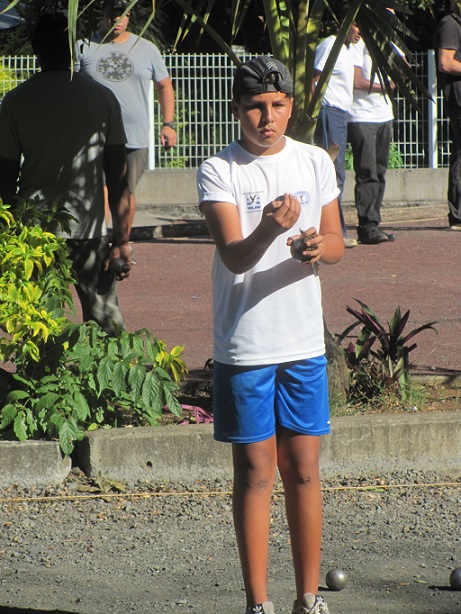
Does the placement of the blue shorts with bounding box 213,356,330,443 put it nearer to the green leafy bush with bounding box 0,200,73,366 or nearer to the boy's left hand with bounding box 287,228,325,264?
the boy's left hand with bounding box 287,228,325,264

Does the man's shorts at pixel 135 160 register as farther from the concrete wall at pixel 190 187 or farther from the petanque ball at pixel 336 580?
the petanque ball at pixel 336 580

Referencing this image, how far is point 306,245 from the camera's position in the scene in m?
3.28

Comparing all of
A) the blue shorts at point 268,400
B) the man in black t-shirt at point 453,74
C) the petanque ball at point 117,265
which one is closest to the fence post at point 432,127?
the man in black t-shirt at point 453,74

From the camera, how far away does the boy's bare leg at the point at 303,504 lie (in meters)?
3.49

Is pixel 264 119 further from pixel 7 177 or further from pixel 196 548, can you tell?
pixel 7 177

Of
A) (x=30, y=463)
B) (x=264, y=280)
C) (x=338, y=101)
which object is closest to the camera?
(x=264, y=280)

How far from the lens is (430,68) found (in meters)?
15.5

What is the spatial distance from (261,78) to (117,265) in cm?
238

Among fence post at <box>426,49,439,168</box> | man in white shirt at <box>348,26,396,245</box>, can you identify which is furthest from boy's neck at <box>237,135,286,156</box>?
fence post at <box>426,49,439,168</box>

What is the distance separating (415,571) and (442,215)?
1071 cm

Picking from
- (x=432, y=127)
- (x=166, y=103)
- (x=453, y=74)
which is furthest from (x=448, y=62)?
(x=432, y=127)

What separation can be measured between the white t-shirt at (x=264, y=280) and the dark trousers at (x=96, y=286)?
7.55 feet

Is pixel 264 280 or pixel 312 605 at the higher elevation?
pixel 264 280

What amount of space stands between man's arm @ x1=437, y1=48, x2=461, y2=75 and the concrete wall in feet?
12.0
